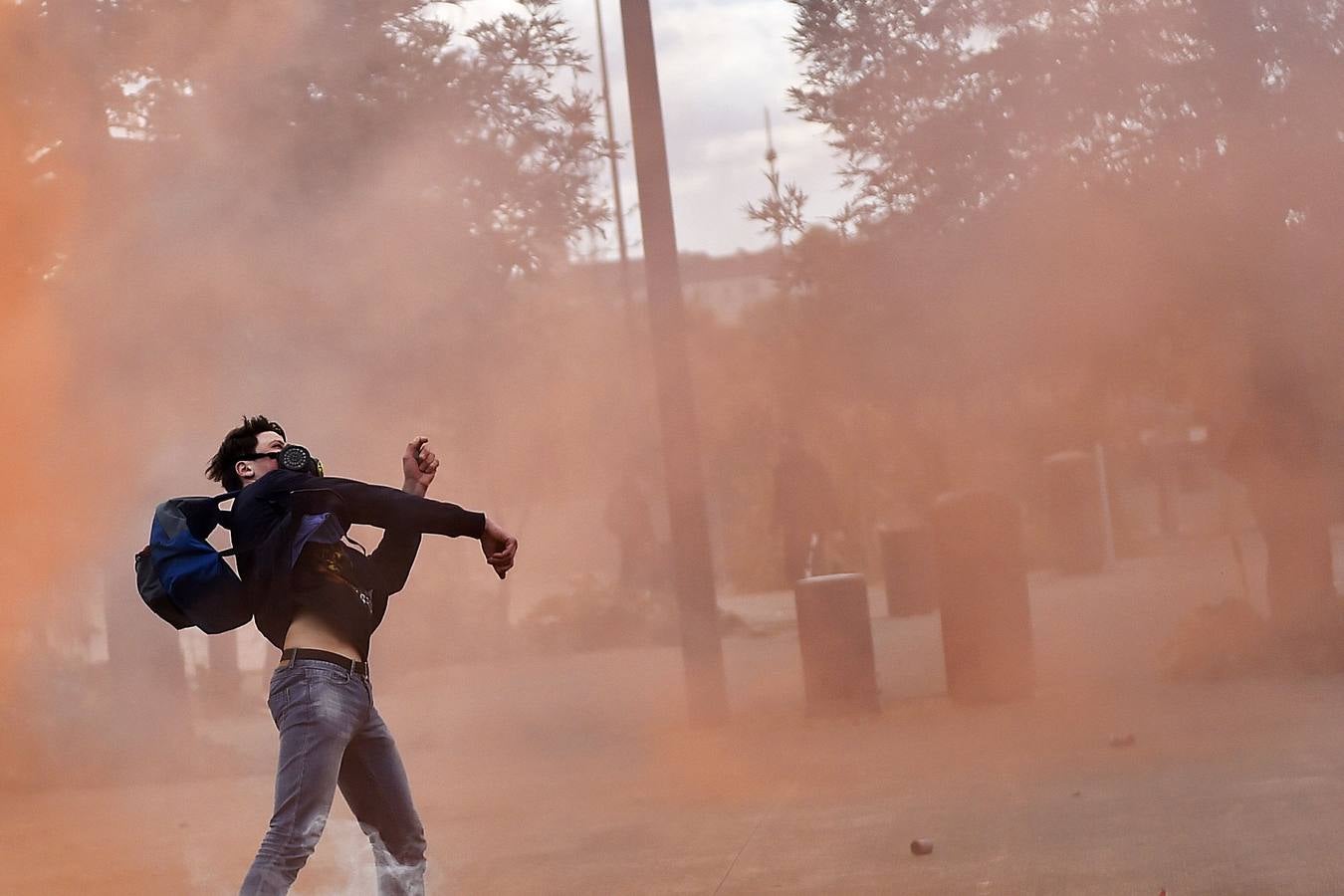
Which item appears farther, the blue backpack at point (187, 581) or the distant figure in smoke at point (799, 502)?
the distant figure in smoke at point (799, 502)

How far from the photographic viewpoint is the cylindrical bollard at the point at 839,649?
687 centimetres

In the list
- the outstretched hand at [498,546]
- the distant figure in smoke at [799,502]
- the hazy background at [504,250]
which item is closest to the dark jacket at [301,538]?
the outstretched hand at [498,546]

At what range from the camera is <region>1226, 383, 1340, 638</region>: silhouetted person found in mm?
6977

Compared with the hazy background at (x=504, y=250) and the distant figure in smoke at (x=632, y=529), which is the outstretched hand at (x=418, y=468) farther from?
the distant figure in smoke at (x=632, y=529)

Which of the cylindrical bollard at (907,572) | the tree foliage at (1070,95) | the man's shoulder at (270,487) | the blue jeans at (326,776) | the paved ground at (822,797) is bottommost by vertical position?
the paved ground at (822,797)

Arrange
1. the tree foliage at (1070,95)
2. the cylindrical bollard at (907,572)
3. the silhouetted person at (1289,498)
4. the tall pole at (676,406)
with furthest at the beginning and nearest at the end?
the cylindrical bollard at (907,572)
the silhouetted person at (1289,498)
the tall pole at (676,406)
the tree foliage at (1070,95)

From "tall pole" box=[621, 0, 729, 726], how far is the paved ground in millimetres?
303

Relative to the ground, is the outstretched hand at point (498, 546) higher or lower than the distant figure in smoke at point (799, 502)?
higher

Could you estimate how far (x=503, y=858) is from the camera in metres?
4.91

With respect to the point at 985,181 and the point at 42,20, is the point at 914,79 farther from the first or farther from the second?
the point at 42,20

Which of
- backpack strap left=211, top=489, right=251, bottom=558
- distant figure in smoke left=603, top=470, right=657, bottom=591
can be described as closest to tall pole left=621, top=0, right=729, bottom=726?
distant figure in smoke left=603, top=470, right=657, bottom=591

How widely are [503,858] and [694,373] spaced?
3.86 meters

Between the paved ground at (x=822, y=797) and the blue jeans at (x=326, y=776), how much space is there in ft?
3.86

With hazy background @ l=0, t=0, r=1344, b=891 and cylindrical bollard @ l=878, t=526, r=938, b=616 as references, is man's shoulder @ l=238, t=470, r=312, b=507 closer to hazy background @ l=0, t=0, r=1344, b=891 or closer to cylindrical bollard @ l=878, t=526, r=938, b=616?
hazy background @ l=0, t=0, r=1344, b=891
